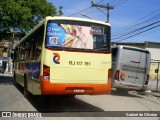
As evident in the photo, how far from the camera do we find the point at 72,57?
10.6 m

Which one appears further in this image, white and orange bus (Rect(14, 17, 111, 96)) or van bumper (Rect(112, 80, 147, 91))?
van bumper (Rect(112, 80, 147, 91))

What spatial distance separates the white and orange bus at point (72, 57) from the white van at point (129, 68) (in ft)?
17.8

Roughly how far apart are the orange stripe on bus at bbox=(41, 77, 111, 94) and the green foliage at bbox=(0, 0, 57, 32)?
33.5ft

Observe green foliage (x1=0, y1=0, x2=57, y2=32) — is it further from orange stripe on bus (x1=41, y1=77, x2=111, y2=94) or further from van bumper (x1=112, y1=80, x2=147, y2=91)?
orange stripe on bus (x1=41, y1=77, x2=111, y2=94)

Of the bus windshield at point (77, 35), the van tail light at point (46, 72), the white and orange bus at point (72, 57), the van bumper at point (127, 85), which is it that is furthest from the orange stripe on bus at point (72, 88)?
the van bumper at point (127, 85)

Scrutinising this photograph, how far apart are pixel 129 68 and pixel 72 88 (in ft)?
22.5

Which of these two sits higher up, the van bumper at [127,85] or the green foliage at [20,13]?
the green foliage at [20,13]

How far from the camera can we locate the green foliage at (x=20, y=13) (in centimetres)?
1956

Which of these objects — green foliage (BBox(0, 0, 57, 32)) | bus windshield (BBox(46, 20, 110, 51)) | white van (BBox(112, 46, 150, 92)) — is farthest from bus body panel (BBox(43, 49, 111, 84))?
green foliage (BBox(0, 0, 57, 32))

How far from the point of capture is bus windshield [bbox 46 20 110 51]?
10.5 metres

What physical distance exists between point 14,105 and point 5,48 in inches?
3215

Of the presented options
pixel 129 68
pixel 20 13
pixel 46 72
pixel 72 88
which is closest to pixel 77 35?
pixel 46 72

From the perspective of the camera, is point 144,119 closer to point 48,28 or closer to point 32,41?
point 48,28

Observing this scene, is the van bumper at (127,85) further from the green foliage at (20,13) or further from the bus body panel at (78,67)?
the green foliage at (20,13)
